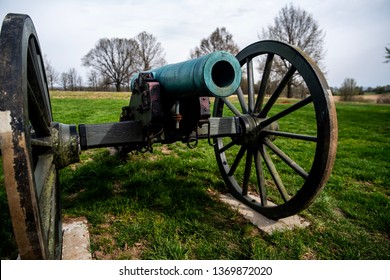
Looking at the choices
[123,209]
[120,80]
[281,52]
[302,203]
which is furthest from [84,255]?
[120,80]

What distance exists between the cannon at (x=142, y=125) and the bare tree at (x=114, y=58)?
50.2 metres

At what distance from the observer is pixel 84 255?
211cm

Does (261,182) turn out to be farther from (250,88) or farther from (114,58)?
(114,58)

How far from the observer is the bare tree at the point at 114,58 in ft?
165

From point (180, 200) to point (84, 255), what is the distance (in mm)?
1144

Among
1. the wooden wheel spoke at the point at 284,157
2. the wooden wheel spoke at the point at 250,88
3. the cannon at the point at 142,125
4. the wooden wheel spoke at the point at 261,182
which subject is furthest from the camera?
the wooden wheel spoke at the point at 250,88

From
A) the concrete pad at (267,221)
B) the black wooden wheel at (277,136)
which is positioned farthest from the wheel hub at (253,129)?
the concrete pad at (267,221)

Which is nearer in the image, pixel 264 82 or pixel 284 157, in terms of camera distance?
pixel 284 157

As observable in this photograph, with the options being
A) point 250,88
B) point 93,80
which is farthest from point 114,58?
point 250,88

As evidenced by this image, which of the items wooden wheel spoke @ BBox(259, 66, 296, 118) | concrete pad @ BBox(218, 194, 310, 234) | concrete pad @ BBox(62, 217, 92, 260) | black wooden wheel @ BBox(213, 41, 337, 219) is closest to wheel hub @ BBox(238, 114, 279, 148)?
black wooden wheel @ BBox(213, 41, 337, 219)

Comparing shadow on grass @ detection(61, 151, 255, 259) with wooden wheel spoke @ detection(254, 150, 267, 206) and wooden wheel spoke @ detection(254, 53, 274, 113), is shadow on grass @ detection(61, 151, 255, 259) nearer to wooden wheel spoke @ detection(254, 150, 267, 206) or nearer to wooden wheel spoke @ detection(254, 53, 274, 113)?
wooden wheel spoke @ detection(254, 150, 267, 206)

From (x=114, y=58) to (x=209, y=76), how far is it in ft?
177

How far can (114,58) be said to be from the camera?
51.4 m

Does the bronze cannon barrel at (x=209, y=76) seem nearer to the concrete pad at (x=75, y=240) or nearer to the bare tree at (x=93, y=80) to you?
the concrete pad at (x=75, y=240)
